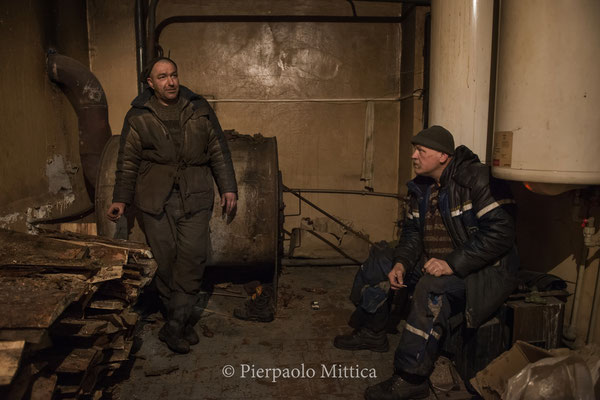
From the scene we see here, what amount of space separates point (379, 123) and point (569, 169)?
3.95 metres

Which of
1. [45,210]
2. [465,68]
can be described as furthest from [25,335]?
[465,68]

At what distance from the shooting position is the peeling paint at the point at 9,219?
14.9 feet

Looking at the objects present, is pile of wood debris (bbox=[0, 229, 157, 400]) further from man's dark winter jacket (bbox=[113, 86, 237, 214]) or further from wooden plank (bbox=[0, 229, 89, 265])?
man's dark winter jacket (bbox=[113, 86, 237, 214])

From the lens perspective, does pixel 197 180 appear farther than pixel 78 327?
Yes

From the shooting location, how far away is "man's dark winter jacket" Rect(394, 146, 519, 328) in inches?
134

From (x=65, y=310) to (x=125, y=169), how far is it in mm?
1710

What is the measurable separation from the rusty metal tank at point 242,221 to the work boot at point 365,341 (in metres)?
1.35

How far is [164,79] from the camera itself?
4168mm

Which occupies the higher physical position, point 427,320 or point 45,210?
point 45,210

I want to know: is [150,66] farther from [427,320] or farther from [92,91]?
[427,320]

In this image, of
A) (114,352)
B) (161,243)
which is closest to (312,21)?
(161,243)

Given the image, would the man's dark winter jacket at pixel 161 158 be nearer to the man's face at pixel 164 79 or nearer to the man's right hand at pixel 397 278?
the man's face at pixel 164 79

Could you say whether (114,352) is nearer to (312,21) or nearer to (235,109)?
(235,109)

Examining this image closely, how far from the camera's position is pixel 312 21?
22.4 feet
